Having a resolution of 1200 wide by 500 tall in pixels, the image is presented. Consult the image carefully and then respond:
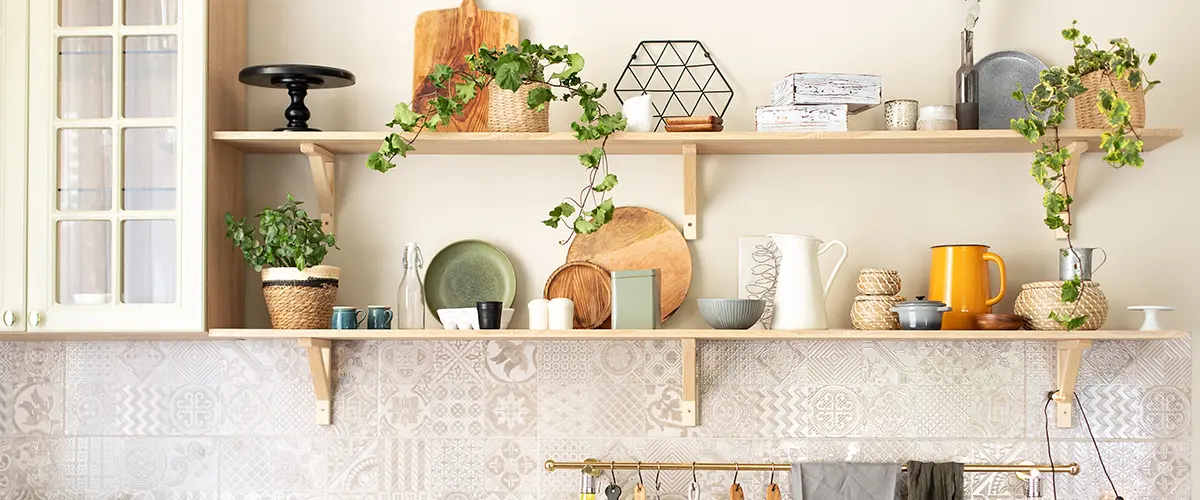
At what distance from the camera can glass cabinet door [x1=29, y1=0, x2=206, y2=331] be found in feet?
6.87

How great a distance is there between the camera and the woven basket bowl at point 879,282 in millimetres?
2172

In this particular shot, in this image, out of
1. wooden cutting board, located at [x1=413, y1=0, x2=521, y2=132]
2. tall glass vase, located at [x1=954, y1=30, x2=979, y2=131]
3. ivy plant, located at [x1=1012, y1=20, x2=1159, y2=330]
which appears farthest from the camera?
wooden cutting board, located at [x1=413, y1=0, x2=521, y2=132]

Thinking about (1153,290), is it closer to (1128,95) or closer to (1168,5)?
(1128,95)

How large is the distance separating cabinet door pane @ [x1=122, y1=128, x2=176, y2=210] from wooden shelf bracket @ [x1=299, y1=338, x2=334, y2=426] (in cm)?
43

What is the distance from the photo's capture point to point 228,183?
2262 mm

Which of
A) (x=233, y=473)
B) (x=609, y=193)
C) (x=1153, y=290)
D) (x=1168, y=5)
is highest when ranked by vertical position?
(x=1168, y=5)

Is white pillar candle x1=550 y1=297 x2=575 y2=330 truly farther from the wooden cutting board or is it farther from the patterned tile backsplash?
the wooden cutting board

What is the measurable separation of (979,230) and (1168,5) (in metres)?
0.66

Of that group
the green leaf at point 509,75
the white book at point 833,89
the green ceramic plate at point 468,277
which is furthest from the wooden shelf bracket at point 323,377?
the white book at point 833,89

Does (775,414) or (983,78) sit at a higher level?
(983,78)

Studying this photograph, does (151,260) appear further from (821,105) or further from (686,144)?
(821,105)

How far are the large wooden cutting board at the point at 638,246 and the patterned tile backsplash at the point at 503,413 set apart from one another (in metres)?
0.17

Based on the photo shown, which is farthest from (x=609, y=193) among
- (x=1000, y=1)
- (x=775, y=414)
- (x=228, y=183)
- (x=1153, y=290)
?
(x=1153, y=290)

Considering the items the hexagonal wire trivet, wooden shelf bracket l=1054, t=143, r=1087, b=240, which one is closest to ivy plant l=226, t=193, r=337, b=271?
the hexagonal wire trivet
